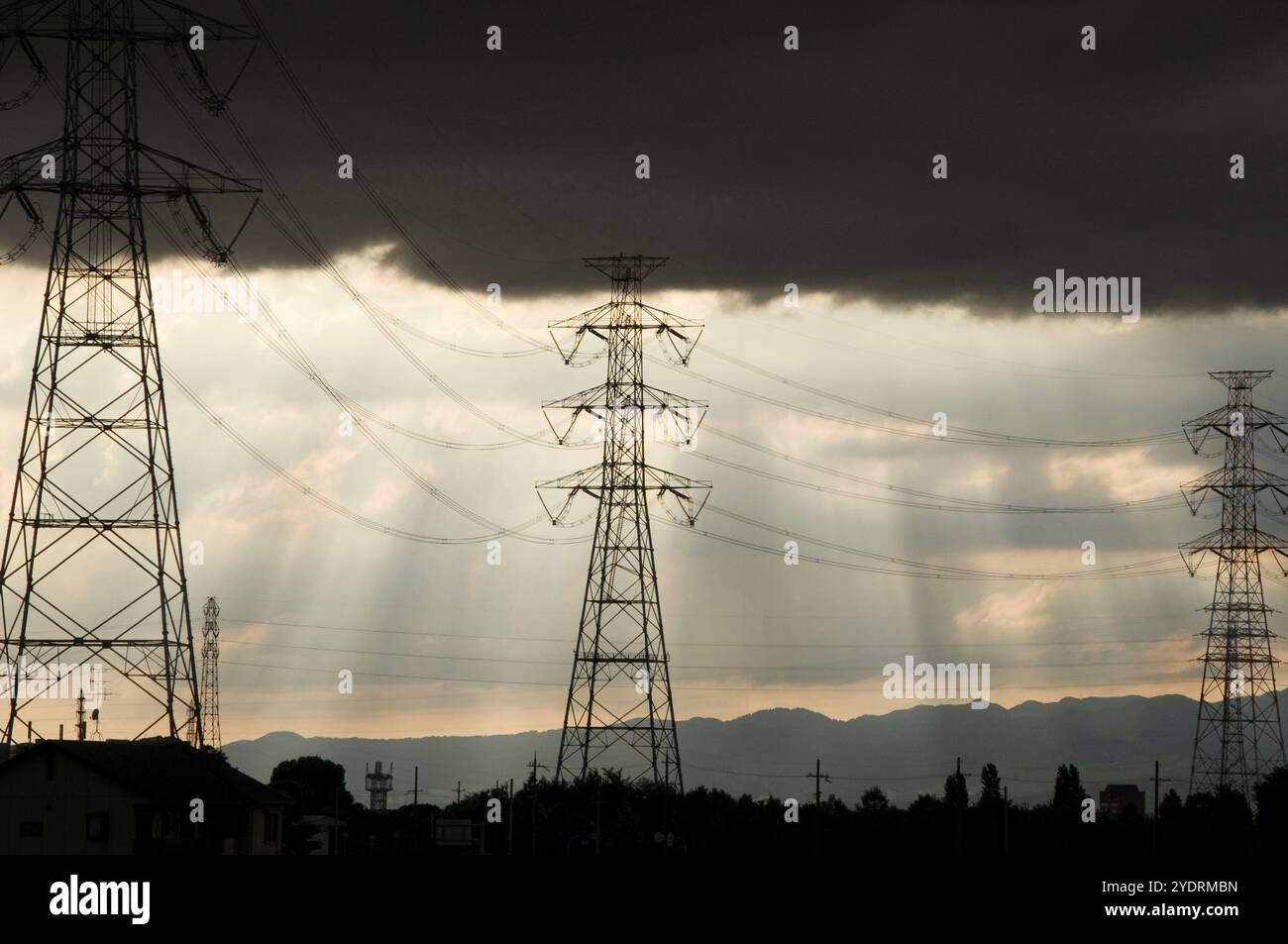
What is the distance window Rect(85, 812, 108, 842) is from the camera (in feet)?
288

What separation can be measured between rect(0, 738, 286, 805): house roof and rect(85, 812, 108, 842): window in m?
2.07

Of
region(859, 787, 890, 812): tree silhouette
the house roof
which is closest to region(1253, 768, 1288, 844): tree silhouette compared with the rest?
region(859, 787, 890, 812): tree silhouette

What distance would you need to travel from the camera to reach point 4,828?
8819cm

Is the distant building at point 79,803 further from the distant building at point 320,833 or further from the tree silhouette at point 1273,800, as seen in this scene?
the tree silhouette at point 1273,800

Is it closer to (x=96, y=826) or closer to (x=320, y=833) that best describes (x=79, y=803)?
(x=96, y=826)

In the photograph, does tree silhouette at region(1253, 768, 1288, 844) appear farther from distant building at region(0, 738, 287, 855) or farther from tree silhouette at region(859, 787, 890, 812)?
distant building at region(0, 738, 287, 855)

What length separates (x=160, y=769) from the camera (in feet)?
304

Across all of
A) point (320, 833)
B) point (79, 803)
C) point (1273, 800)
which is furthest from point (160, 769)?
point (1273, 800)

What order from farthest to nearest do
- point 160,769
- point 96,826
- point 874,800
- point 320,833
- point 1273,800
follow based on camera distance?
point 874,800 < point 1273,800 < point 320,833 < point 160,769 < point 96,826

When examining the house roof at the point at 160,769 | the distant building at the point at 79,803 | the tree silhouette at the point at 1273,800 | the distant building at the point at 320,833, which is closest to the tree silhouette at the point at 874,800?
the tree silhouette at the point at 1273,800

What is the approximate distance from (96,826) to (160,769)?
5.43 m
